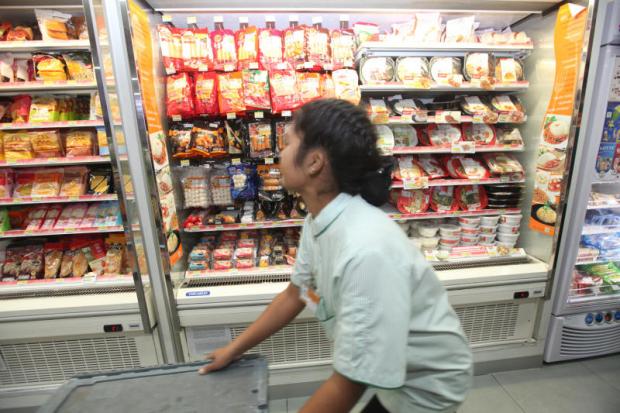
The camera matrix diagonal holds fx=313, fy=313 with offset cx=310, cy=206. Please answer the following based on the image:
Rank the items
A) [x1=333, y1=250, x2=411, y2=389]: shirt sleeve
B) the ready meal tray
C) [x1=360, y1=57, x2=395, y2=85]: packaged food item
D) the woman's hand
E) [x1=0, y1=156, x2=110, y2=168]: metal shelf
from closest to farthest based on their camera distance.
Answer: [x1=333, y1=250, x2=411, y2=389]: shirt sleeve < the ready meal tray < the woman's hand < [x1=0, y1=156, x2=110, y2=168]: metal shelf < [x1=360, y1=57, x2=395, y2=85]: packaged food item

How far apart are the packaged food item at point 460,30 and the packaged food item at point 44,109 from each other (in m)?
2.69

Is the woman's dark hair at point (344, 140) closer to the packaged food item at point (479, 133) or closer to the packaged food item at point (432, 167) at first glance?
the packaged food item at point (432, 167)

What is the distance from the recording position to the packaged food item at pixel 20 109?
80.0 inches

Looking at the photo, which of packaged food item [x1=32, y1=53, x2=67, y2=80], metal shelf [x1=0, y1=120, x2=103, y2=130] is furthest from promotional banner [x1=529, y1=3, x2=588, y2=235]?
packaged food item [x1=32, y1=53, x2=67, y2=80]

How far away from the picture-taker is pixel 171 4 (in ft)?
6.32

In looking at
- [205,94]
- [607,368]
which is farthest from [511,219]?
[205,94]

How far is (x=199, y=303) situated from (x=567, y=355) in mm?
2790

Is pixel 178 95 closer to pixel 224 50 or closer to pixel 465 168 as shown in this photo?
pixel 224 50

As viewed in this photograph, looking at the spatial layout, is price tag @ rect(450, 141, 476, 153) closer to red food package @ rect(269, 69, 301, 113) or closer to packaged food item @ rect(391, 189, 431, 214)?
packaged food item @ rect(391, 189, 431, 214)

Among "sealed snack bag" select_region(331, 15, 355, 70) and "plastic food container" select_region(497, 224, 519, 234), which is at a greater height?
"sealed snack bag" select_region(331, 15, 355, 70)

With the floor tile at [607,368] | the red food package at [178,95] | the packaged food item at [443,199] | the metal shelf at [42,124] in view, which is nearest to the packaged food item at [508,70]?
the packaged food item at [443,199]

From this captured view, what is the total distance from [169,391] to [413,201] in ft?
6.57

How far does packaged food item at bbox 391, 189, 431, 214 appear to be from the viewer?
2.42m

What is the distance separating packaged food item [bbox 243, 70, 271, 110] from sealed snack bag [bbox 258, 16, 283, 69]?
0.11 metres
